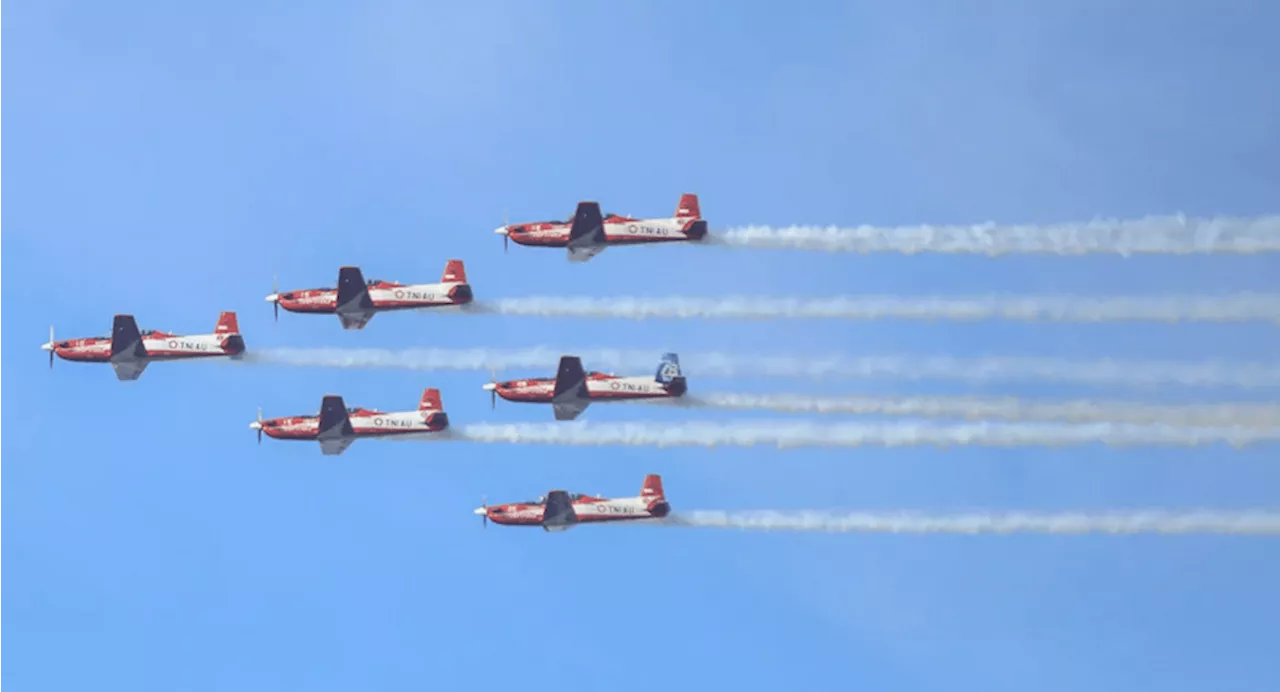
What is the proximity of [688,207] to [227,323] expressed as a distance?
2170 cm

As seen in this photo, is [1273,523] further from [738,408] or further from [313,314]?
[313,314]

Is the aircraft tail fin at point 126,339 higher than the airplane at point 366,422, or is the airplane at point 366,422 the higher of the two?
the aircraft tail fin at point 126,339

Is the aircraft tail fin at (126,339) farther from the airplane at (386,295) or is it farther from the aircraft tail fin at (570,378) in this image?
the aircraft tail fin at (570,378)

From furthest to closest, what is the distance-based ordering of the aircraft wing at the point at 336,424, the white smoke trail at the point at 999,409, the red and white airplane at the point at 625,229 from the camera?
the aircraft wing at the point at 336,424, the red and white airplane at the point at 625,229, the white smoke trail at the point at 999,409

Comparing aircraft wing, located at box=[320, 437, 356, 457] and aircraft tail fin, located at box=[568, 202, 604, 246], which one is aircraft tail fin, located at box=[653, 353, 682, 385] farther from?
aircraft wing, located at box=[320, 437, 356, 457]

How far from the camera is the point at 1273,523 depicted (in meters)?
83.9

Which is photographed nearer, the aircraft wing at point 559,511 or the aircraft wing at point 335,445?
the aircraft wing at point 335,445

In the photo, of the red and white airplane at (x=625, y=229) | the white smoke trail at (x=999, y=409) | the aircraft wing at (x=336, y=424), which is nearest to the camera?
the white smoke trail at (x=999, y=409)

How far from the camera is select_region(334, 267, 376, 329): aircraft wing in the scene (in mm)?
106938

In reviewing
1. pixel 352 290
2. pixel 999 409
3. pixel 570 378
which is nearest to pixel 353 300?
pixel 352 290

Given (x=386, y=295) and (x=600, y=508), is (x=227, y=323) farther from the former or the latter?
(x=600, y=508)

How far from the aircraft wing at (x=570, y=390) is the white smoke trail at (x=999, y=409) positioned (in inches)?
142

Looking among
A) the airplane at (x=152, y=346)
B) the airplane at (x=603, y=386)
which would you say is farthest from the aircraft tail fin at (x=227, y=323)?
the airplane at (x=603, y=386)

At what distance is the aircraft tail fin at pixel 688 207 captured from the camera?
103875 millimetres
